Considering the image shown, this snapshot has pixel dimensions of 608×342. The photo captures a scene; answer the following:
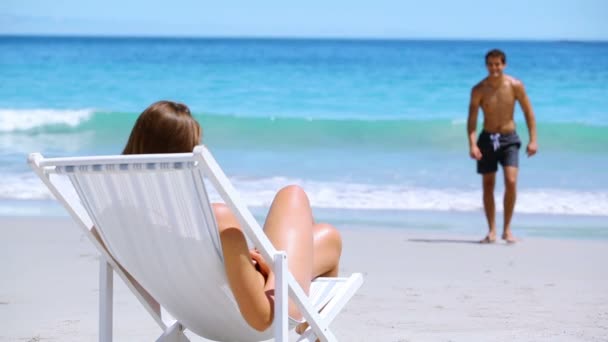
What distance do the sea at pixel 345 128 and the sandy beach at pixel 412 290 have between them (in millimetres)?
1142

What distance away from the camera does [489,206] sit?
7793mm

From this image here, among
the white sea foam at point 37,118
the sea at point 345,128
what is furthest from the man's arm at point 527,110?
the white sea foam at point 37,118

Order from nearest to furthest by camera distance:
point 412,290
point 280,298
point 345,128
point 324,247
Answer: point 280,298
point 324,247
point 412,290
point 345,128

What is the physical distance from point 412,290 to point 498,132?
103 inches

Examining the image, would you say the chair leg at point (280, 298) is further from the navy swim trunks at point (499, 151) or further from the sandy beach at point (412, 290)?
the navy swim trunks at point (499, 151)

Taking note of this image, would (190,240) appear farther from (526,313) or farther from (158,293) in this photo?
(526,313)

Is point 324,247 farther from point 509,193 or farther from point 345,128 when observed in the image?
point 345,128

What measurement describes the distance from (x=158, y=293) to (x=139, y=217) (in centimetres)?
33

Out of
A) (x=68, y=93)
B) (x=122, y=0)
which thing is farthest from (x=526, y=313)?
(x=122, y=0)

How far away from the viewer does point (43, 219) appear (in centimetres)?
826

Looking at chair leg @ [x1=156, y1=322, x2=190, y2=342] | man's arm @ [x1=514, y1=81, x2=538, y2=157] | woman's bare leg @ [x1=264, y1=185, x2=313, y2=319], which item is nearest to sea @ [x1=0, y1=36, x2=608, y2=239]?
man's arm @ [x1=514, y1=81, x2=538, y2=157]

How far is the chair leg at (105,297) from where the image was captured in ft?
10.7

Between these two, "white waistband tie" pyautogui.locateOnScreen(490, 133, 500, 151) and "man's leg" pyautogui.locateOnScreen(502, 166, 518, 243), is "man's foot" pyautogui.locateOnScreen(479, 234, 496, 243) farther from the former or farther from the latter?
"white waistband tie" pyautogui.locateOnScreen(490, 133, 500, 151)

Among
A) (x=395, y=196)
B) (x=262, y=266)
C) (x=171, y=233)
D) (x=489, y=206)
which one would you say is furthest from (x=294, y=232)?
(x=395, y=196)
